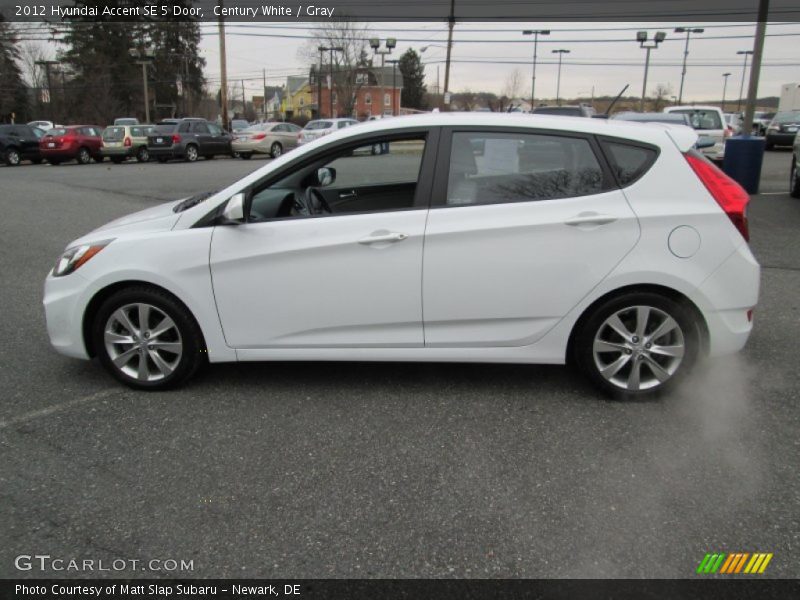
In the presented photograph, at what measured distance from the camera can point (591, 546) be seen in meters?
2.50

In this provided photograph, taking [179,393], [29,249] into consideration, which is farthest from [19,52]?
[179,393]

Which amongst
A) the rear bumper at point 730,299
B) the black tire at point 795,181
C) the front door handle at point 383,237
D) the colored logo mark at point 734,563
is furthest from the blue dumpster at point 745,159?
the colored logo mark at point 734,563

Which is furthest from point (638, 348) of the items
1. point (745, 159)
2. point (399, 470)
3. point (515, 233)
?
point (745, 159)

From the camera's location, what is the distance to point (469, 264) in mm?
3559

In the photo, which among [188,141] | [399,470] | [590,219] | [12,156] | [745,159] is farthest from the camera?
[188,141]

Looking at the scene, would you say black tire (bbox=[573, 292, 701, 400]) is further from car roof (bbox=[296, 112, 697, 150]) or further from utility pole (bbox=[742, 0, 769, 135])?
utility pole (bbox=[742, 0, 769, 135])

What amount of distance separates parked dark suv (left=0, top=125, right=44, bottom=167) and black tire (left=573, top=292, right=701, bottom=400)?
2777cm

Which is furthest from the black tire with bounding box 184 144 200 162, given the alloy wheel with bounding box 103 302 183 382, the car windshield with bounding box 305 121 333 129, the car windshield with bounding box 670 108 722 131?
the alloy wheel with bounding box 103 302 183 382

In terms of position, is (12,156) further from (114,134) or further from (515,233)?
(515,233)

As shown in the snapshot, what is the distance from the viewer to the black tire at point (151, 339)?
3.77m

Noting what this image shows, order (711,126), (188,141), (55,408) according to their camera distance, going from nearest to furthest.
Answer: (55,408)
(711,126)
(188,141)

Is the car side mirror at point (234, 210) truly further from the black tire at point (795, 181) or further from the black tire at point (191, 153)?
the black tire at point (191, 153)

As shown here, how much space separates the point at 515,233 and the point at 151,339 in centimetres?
231
